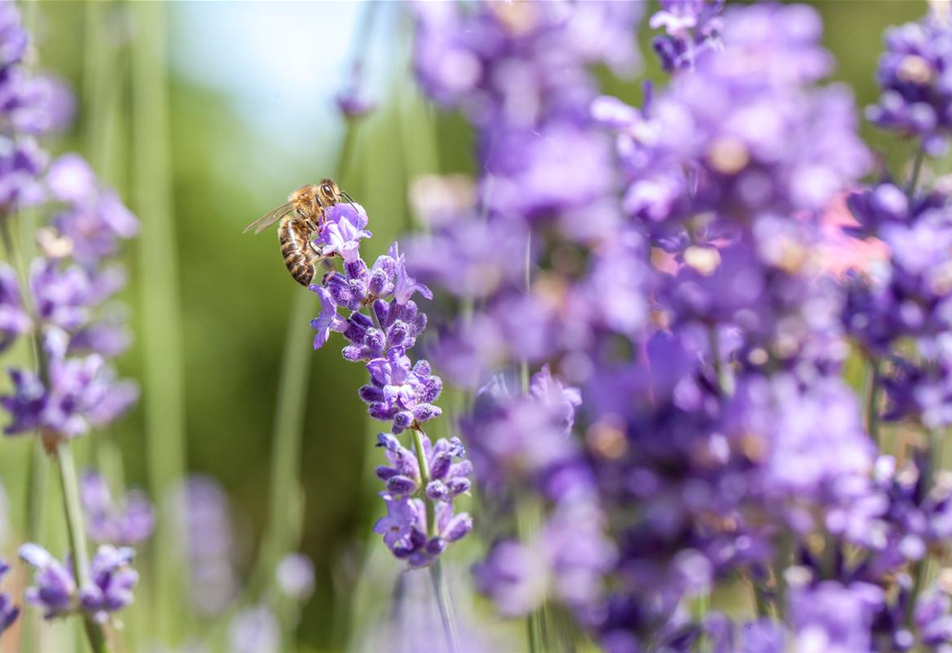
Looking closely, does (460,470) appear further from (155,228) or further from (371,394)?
(155,228)

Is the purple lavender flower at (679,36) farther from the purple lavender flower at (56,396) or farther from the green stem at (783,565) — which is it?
the purple lavender flower at (56,396)

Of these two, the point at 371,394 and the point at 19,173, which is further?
the point at 19,173

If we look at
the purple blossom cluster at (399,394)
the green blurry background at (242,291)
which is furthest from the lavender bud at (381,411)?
the green blurry background at (242,291)

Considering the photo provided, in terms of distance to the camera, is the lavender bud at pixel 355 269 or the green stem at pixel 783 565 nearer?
the green stem at pixel 783 565

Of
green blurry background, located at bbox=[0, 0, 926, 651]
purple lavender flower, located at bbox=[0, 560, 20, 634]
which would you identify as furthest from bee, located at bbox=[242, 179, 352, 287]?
green blurry background, located at bbox=[0, 0, 926, 651]

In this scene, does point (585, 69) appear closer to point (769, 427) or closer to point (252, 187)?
point (769, 427)

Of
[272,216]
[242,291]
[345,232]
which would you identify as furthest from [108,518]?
[242,291]

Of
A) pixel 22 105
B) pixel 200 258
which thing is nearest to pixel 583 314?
pixel 22 105
